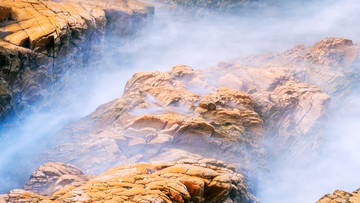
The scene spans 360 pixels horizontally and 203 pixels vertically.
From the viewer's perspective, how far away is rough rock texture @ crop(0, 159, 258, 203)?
16.0 meters

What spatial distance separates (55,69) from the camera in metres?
39.5

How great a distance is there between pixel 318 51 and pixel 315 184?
1532 inches

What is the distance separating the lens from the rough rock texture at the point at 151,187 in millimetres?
15961

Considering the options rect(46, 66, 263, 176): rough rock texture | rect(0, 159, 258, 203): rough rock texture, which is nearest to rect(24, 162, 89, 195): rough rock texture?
rect(0, 159, 258, 203): rough rock texture

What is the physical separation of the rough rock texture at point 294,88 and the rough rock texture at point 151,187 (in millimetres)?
25883

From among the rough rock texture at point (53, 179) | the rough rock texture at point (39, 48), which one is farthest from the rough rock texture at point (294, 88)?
the rough rock texture at point (53, 179)

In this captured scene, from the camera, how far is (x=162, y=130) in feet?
97.9

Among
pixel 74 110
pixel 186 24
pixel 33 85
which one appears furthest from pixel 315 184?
pixel 186 24

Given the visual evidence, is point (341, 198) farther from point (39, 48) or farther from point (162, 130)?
point (39, 48)

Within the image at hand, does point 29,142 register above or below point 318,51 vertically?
below

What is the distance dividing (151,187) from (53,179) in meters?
10.5

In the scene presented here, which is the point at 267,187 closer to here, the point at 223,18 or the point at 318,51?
the point at 318,51

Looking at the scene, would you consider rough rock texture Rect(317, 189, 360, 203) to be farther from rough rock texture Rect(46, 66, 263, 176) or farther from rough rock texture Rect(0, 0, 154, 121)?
rough rock texture Rect(0, 0, 154, 121)

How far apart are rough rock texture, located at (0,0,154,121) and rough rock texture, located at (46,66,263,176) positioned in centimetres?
827
